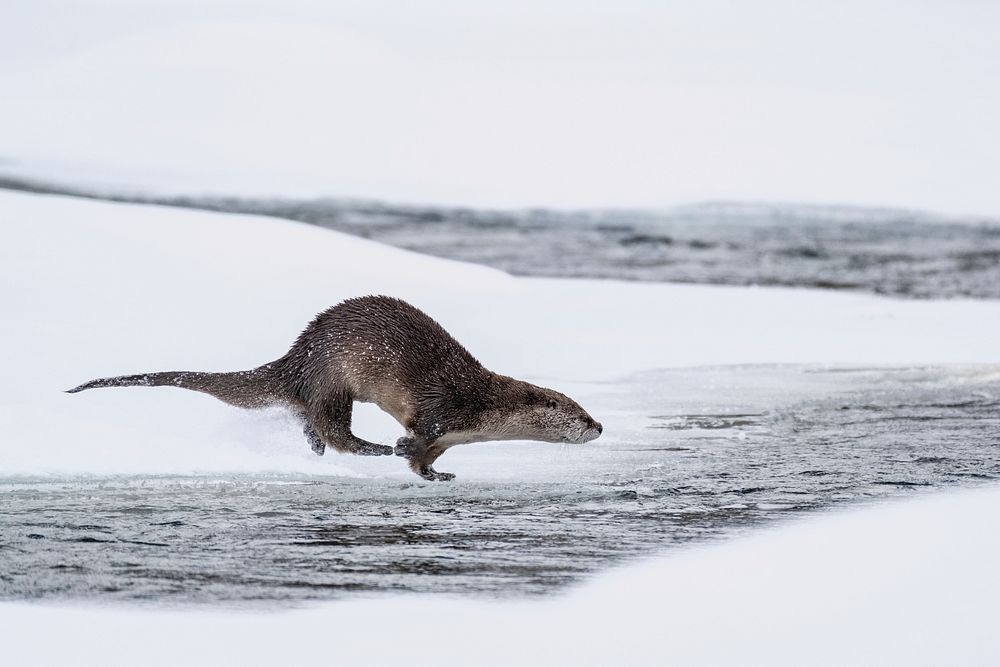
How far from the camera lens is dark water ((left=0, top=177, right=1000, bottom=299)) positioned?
7.08 m

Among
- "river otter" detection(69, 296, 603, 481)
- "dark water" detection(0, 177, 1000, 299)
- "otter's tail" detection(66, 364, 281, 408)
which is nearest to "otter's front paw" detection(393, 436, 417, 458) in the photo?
"river otter" detection(69, 296, 603, 481)

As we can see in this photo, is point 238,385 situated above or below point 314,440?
above

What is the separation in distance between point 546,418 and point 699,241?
354cm

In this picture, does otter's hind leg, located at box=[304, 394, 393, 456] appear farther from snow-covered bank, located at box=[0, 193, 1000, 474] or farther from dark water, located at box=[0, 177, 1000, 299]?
dark water, located at box=[0, 177, 1000, 299]

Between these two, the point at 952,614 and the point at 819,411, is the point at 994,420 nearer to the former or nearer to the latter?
the point at 819,411

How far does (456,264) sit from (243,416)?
2566 mm

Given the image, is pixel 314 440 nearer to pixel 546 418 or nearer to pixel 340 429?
pixel 340 429

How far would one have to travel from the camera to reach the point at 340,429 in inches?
163

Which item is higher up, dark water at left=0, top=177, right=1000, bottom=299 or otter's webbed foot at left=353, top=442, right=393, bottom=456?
dark water at left=0, top=177, right=1000, bottom=299

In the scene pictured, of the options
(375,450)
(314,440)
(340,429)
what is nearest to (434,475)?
(375,450)

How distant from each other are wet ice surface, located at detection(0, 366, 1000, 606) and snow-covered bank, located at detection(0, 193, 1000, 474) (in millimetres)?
250

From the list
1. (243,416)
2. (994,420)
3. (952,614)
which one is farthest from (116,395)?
(994,420)

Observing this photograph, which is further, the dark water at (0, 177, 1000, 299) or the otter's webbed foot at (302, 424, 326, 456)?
the dark water at (0, 177, 1000, 299)

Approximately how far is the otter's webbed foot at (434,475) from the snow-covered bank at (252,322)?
20 centimetres
